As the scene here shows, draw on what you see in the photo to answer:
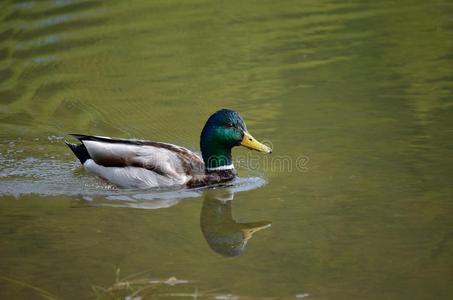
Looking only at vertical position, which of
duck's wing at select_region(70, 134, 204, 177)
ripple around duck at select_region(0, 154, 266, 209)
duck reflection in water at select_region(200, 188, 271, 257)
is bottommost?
duck reflection in water at select_region(200, 188, 271, 257)

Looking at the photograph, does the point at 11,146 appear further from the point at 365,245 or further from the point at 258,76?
the point at 365,245

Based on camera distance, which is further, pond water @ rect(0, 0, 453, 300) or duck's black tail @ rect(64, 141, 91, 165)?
duck's black tail @ rect(64, 141, 91, 165)

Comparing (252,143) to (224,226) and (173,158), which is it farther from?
(224,226)

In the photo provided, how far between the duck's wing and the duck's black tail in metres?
0.22

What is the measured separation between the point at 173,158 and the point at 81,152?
4.14 feet

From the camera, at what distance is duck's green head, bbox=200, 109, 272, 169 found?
32.7 ft

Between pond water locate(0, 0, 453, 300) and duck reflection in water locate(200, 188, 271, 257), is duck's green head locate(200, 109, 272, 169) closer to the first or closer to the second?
pond water locate(0, 0, 453, 300)

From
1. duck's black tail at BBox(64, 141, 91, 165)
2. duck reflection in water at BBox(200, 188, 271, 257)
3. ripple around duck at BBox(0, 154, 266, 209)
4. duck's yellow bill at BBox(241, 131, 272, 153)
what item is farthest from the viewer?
duck's black tail at BBox(64, 141, 91, 165)

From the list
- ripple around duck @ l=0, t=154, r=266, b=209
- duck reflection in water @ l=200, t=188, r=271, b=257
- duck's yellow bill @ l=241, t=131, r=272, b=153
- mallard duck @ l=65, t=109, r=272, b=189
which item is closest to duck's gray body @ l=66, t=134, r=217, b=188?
mallard duck @ l=65, t=109, r=272, b=189

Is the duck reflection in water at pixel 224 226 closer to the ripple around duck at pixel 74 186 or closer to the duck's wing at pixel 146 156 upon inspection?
the ripple around duck at pixel 74 186

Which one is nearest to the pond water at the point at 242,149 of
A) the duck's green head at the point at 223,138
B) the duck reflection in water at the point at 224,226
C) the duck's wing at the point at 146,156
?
the duck reflection in water at the point at 224,226

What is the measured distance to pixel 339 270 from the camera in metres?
7.18

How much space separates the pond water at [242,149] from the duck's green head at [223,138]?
0.39m

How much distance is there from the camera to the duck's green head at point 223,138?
9977mm
